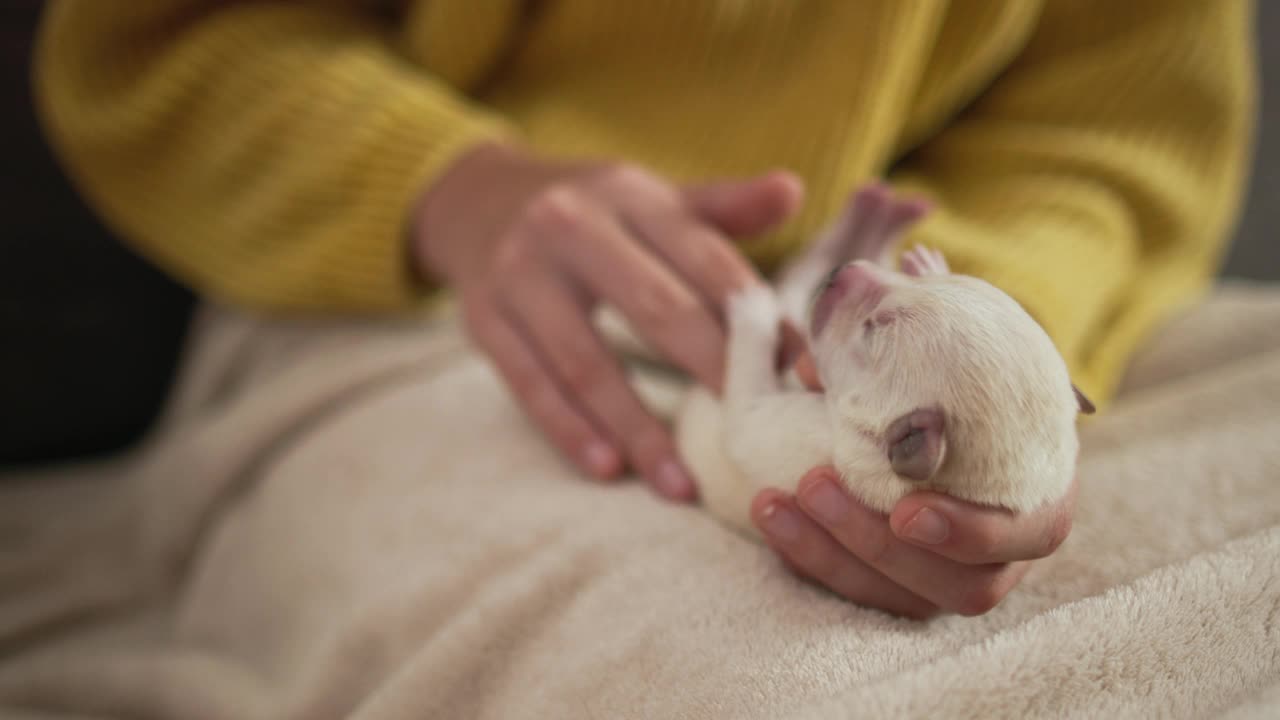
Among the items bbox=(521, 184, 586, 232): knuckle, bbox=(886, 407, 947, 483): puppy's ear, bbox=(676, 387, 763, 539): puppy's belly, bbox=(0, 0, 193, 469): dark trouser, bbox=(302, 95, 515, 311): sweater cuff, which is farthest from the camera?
bbox=(0, 0, 193, 469): dark trouser

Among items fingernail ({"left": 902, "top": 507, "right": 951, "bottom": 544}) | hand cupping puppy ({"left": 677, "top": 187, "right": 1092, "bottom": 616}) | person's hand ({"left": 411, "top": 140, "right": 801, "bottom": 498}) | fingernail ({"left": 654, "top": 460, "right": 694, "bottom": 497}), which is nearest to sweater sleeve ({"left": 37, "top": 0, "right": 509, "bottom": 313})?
person's hand ({"left": 411, "top": 140, "right": 801, "bottom": 498})

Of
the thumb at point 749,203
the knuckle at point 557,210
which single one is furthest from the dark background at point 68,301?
the thumb at point 749,203

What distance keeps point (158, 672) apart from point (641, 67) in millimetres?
680

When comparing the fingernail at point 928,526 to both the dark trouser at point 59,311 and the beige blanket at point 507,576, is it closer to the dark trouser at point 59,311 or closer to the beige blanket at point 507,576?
the beige blanket at point 507,576

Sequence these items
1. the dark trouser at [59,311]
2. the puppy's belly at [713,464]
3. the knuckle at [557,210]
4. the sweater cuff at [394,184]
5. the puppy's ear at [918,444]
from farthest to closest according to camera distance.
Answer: the dark trouser at [59,311]
the sweater cuff at [394,184]
the knuckle at [557,210]
the puppy's belly at [713,464]
the puppy's ear at [918,444]

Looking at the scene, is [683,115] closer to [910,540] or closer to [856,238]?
[856,238]

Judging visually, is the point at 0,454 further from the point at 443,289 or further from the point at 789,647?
the point at 789,647

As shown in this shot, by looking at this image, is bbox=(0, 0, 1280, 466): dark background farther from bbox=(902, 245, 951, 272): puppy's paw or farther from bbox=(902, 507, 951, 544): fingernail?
bbox=(902, 507, 951, 544): fingernail

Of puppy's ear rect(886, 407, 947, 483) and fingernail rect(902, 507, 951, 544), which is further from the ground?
puppy's ear rect(886, 407, 947, 483)

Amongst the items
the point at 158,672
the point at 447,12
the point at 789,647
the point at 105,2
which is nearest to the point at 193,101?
the point at 105,2

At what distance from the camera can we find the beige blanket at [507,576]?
1.35 ft

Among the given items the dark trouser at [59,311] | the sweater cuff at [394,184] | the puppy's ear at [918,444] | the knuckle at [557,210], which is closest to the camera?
the puppy's ear at [918,444]

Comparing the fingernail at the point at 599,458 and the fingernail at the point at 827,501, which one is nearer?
the fingernail at the point at 827,501

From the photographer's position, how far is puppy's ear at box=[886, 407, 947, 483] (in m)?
0.37
